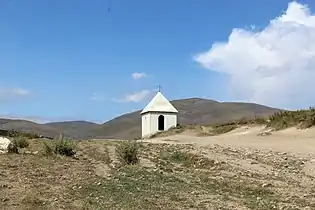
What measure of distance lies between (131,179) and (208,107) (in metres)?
67.5

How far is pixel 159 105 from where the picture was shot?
1993 inches

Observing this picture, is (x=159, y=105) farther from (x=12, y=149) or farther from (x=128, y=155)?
(x=128, y=155)

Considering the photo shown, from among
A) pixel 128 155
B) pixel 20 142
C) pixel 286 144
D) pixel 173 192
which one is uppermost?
pixel 20 142

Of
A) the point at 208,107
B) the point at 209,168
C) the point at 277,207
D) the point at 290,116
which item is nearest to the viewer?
the point at 277,207

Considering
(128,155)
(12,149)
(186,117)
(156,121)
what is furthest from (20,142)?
(186,117)

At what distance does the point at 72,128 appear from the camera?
71875mm

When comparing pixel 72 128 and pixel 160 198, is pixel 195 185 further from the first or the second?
pixel 72 128

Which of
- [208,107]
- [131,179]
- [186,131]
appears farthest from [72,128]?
[131,179]

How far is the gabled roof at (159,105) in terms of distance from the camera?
50.0 m

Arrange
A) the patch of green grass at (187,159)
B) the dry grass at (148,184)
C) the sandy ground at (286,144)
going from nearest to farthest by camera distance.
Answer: the dry grass at (148,184) → the patch of green grass at (187,159) → the sandy ground at (286,144)

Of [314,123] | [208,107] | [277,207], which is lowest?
[277,207]

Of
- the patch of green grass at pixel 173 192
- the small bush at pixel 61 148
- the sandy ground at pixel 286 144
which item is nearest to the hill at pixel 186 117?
the sandy ground at pixel 286 144

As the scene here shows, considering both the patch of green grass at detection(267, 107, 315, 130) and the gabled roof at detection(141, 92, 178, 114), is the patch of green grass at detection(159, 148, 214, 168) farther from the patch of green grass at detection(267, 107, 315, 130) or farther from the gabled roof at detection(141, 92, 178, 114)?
the gabled roof at detection(141, 92, 178, 114)

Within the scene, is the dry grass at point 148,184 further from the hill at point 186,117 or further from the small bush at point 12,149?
the hill at point 186,117
